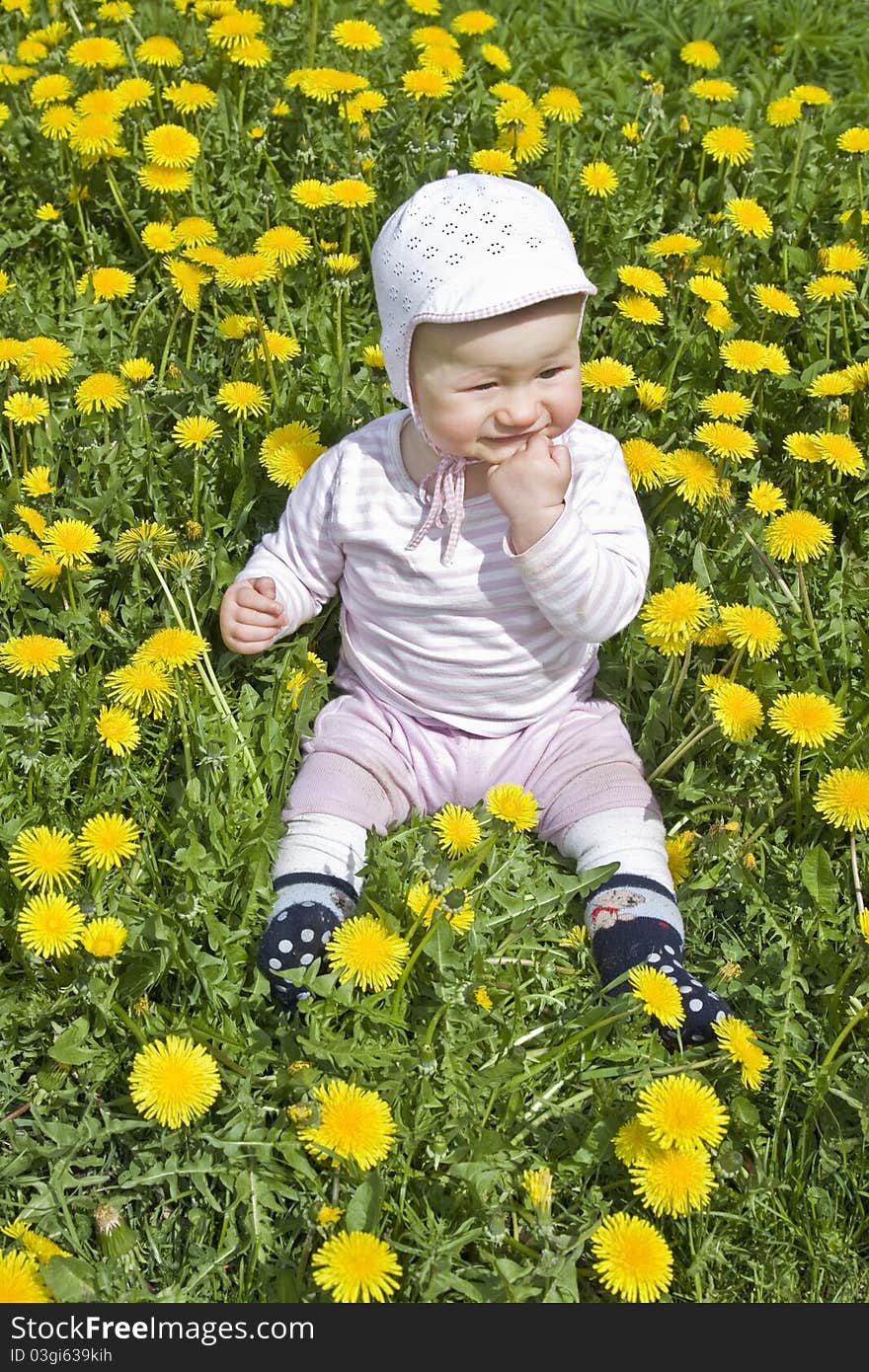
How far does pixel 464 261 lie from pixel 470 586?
57 centimetres

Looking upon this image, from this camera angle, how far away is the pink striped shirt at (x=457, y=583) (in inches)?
99.7

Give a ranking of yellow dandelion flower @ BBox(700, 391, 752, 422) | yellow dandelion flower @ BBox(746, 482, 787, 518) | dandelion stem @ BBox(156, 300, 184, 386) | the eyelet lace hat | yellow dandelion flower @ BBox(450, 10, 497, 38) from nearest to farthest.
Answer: the eyelet lace hat, yellow dandelion flower @ BBox(746, 482, 787, 518), yellow dandelion flower @ BBox(700, 391, 752, 422), dandelion stem @ BBox(156, 300, 184, 386), yellow dandelion flower @ BBox(450, 10, 497, 38)

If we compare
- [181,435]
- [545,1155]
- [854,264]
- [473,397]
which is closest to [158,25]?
[181,435]

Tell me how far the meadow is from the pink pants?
0.08m

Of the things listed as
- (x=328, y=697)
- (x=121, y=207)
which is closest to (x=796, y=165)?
(x=121, y=207)

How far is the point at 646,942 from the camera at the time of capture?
2.38m

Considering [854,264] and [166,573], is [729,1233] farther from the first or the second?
[854,264]

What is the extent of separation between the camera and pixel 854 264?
334 cm

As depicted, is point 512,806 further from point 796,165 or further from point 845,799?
point 796,165

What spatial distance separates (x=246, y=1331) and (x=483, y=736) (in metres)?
1.12

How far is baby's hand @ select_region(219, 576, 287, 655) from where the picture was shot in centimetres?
272

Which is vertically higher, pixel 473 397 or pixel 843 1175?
pixel 473 397

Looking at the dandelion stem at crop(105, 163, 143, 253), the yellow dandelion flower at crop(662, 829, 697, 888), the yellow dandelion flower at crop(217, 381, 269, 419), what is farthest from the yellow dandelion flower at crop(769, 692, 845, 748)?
the dandelion stem at crop(105, 163, 143, 253)

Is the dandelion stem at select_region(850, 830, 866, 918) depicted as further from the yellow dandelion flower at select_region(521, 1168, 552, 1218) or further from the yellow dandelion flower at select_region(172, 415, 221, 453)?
the yellow dandelion flower at select_region(172, 415, 221, 453)
